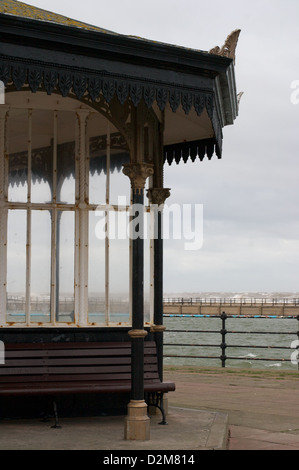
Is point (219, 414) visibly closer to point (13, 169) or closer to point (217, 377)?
point (13, 169)

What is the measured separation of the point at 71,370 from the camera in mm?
8766

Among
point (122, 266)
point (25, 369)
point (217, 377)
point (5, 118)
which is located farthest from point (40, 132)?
point (217, 377)

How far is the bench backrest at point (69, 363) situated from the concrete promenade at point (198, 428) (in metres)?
0.48

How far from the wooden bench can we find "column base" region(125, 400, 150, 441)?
0.75 m

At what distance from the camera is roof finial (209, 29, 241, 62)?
866 cm

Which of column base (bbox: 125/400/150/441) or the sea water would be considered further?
the sea water

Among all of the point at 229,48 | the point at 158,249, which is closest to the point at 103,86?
the point at 229,48

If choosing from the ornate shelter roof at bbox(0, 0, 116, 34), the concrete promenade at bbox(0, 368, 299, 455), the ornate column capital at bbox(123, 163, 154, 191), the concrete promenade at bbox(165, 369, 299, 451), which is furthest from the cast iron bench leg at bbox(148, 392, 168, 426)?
the ornate shelter roof at bbox(0, 0, 116, 34)

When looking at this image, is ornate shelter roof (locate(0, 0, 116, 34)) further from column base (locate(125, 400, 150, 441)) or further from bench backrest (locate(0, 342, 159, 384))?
column base (locate(125, 400, 150, 441))

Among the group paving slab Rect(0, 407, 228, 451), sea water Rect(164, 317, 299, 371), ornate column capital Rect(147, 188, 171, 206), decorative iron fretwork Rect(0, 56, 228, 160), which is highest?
decorative iron fretwork Rect(0, 56, 228, 160)

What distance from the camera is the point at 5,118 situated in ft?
29.9

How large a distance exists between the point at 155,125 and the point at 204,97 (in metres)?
1.60

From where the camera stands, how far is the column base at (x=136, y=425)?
773 centimetres

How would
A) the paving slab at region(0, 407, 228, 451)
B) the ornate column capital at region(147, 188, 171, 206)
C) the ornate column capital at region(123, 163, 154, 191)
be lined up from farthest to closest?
the ornate column capital at region(147, 188, 171, 206), the ornate column capital at region(123, 163, 154, 191), the paving slab at region(0, 407, 228, 451)
